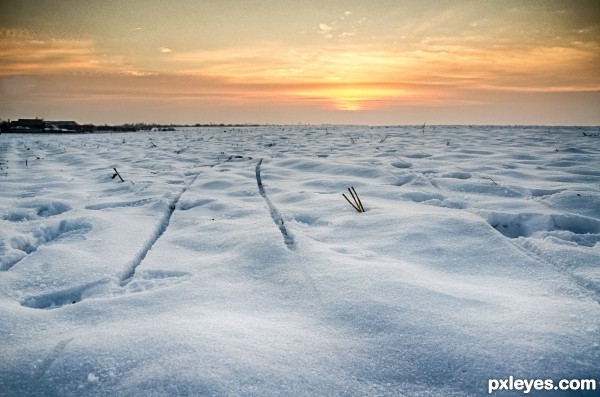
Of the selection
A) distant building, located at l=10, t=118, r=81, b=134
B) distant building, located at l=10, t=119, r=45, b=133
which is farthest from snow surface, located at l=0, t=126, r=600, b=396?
distant building, located at l=10, t=119, r=45, b=133

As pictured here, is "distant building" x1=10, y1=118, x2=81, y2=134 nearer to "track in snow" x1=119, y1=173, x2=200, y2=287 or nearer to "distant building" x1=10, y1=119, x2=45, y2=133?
"distant building" x1=10, y1=119, x2=45, y2=133

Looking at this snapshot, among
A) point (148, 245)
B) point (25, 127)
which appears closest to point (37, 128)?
point (25, 127)

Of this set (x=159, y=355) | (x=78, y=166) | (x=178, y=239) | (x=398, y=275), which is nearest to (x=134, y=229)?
(x=178, y=239)

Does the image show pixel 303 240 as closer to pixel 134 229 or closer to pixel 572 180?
pixel 134 229

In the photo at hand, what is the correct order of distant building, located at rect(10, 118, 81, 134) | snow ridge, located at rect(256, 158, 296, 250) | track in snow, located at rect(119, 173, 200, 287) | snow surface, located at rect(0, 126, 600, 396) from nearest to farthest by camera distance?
snow surface, located at rect(0, 126, 600, 396), track in snow, located at rect(119, 173, 200, 287), snow ridge, located at rect(256, 158, 296, 250), distant building, located at rect(10, 118, 81, 134)

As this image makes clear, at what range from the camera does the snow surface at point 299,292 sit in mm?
1433

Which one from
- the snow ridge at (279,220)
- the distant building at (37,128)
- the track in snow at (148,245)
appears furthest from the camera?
the distant building at (37,128)

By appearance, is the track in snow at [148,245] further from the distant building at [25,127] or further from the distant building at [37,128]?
the distant building at [25,127]

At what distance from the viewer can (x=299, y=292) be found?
83.3 inches

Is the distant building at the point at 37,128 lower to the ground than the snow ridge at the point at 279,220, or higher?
higher

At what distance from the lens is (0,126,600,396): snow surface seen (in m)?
1.43

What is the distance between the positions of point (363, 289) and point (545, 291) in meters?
1.08

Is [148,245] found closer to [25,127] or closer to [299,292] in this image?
[299,292]

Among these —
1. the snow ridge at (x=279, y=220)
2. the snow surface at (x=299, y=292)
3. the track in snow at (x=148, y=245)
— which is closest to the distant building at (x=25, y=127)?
the snow surface at (x=299, y=292)
